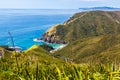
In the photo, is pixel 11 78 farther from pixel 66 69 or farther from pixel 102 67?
pixel 102 67

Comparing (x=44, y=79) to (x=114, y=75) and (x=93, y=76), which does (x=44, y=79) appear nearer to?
(x=93, y=76)

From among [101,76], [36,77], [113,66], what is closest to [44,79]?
[36,77]

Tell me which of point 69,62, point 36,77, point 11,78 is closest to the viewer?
point 36,77

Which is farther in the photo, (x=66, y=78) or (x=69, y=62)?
(x=69, y=62)

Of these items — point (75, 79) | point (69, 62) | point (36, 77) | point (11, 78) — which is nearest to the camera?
point (75, 79)

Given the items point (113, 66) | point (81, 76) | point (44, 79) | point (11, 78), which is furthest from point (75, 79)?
point (11, 78)

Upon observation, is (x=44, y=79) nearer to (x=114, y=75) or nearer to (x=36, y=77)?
(x=36, y=77)

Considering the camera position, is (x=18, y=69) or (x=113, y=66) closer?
(x=113, y=66)

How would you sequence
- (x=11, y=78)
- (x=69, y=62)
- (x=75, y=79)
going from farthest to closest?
(x=69, y=62), (x=11, y=78), (x=75, y=79)
